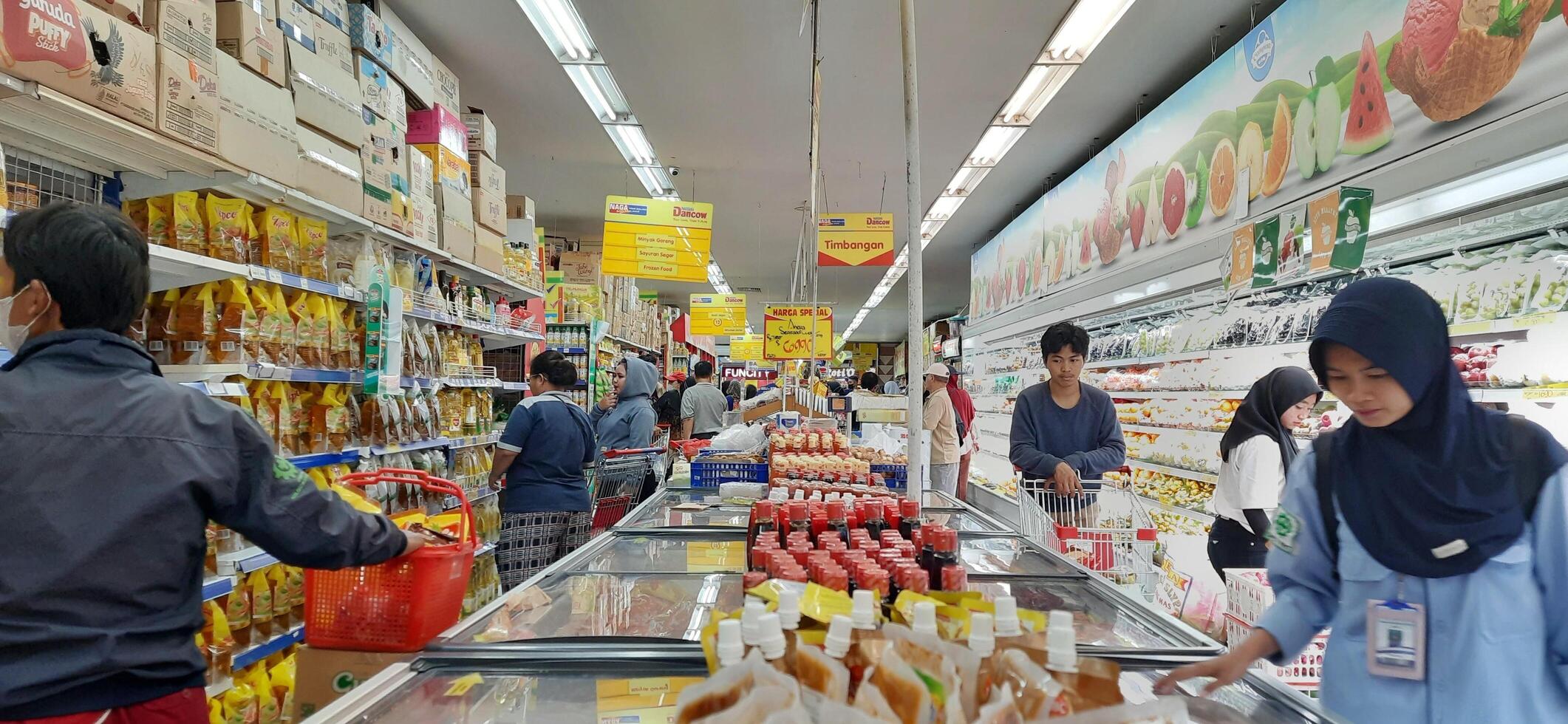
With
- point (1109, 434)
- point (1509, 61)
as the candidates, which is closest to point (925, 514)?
point (1109, 434)

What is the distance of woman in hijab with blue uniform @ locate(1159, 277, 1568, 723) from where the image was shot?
52.9 inches

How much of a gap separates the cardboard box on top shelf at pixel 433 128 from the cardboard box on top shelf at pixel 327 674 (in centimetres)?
415

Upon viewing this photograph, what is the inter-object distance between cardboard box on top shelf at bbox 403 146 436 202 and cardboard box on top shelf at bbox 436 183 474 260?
0.07 m

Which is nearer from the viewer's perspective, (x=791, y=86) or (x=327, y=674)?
(x=327, y=674)

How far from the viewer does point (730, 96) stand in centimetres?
706

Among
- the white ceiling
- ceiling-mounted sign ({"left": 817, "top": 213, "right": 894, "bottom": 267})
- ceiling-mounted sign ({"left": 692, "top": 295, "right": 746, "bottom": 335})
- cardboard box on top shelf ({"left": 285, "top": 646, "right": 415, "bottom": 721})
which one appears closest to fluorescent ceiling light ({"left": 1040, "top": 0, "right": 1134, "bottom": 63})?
the white ceiling

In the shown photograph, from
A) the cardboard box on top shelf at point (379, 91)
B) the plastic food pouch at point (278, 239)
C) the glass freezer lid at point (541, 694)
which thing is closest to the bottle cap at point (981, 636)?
the glass freezer lid at point (541, 694)

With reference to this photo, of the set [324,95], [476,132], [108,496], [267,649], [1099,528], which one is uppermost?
[476,132]

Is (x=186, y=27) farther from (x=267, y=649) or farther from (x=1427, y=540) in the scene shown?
(x=1427, y=540)

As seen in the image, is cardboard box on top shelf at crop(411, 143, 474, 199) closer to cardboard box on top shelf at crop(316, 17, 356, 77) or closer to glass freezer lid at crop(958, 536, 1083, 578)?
cardboard box on top shelf at crop(316, 17, 356, 77)

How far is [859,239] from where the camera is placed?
8.38 meters

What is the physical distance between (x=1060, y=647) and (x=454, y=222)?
5005 mm

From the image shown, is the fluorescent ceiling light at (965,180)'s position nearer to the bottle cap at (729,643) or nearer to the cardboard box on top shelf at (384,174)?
the cardboard box on top shelf at (384,174)

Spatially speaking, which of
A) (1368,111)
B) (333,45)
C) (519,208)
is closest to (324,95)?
(333,45)
